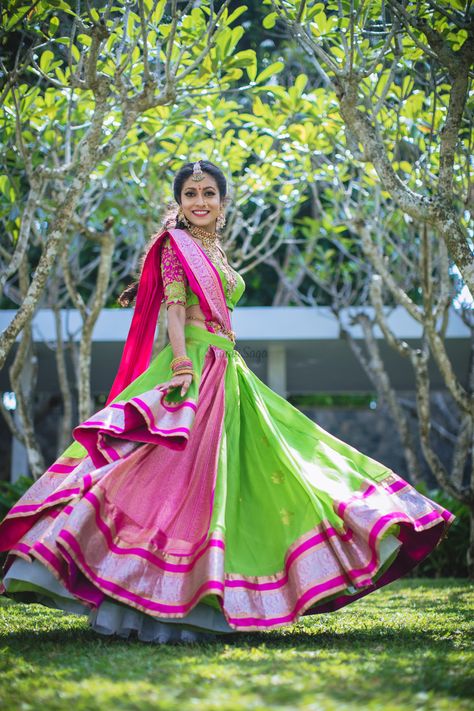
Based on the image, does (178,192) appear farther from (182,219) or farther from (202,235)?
(202,235)

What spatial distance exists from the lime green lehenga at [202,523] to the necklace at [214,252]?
50 centimetres

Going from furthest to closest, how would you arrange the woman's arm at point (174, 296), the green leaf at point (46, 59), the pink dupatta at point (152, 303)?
the green leaf at point (46, 59), the pink dupatta at point (152, 303), the woman's arm at point (174, 296)

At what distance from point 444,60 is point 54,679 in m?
3.13

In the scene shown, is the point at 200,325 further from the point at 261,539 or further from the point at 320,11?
the point at 320,11

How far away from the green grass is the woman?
15cm

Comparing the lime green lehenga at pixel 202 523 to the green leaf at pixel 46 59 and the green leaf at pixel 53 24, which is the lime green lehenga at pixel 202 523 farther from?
the green leaf at pixel 46 59

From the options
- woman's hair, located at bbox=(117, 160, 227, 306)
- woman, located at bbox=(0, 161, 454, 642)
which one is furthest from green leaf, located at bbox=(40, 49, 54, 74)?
woman, located at bbox=(0, 161, 454, 642)

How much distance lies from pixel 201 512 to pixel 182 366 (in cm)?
61

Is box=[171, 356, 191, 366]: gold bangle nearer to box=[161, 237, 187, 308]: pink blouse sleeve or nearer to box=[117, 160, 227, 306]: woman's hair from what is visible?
box=[161, 237, 187, 308]: pink blouse sleeve

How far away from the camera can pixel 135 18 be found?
16.4 ft

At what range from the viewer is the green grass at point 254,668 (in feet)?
6.82

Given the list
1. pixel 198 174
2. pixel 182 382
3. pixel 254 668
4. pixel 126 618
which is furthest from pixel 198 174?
pixel 254 668

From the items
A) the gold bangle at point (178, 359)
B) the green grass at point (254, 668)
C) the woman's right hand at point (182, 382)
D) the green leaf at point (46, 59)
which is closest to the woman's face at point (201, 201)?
the gold bangle at point (178, 359)

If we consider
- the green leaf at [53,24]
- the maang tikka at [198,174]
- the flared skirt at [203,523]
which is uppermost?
the green leaf at [53,24]
